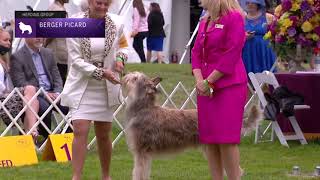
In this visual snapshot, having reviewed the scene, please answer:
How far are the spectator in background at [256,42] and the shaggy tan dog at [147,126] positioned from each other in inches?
149

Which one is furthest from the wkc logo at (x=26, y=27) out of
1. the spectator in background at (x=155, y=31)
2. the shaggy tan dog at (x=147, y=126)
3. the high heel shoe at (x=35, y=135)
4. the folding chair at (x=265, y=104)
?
the spectator in background at (x=155, y=31)

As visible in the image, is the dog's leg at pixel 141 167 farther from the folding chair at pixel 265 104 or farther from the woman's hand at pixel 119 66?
the folding chair at pixel 265 104

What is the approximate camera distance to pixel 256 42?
10344 millimetres

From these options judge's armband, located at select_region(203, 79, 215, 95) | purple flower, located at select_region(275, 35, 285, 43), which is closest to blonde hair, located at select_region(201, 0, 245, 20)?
judge's armband, located at select_region(203, 79, 215, 95)

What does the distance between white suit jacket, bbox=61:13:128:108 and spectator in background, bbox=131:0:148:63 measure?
11594 mm

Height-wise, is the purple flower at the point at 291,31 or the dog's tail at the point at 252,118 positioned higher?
the purple flower at the point at 291,31

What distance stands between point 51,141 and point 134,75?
1.90 meters

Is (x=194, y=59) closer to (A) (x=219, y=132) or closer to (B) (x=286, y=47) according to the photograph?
(A) (x=219, y=132)

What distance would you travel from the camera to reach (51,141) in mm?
7918

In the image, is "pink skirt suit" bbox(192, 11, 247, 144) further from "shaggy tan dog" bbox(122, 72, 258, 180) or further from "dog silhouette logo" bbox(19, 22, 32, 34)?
"dog silhouette logo" bbox(19, 22, 32, 34)

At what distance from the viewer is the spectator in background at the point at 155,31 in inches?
720

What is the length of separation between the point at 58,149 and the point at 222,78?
2.94 metres

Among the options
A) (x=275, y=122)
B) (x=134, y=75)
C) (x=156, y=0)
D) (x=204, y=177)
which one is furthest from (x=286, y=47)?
(x=156, y=0)

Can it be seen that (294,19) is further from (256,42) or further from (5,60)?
(5,60)
